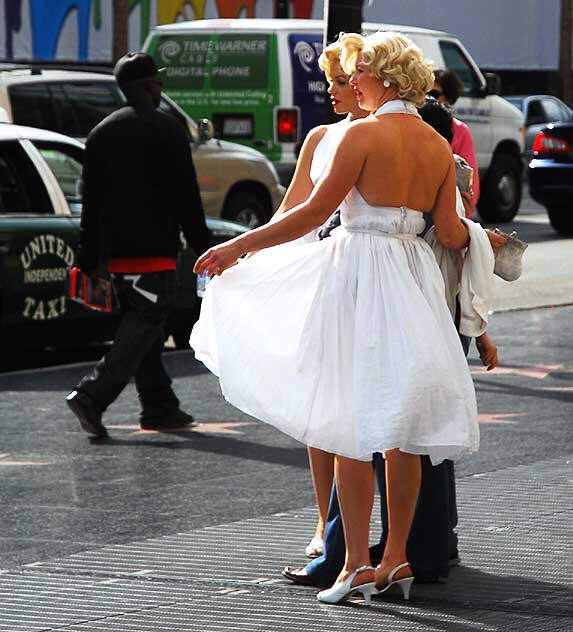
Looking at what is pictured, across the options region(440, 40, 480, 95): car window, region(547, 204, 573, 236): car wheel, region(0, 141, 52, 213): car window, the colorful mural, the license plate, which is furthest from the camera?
the colorful mural

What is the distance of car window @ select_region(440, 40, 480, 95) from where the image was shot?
21359mm

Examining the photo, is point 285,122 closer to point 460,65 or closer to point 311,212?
point 460,65

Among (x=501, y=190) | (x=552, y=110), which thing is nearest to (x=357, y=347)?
(x=501, y=190)

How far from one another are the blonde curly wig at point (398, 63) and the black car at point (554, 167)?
14811mm

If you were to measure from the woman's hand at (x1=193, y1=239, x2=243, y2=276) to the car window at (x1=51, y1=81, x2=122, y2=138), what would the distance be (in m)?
10.1

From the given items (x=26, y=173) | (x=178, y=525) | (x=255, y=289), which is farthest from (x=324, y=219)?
(x=26, y=173)

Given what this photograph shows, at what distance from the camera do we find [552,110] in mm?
32656

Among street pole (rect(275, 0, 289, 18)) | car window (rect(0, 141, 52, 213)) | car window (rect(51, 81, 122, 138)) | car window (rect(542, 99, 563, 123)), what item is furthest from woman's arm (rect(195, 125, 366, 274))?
car window (rect(542, 99, 563, 123))

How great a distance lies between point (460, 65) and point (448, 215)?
1644 centimetres

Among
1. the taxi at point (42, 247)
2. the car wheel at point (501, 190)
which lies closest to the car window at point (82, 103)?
the taxi at point (42, 247)

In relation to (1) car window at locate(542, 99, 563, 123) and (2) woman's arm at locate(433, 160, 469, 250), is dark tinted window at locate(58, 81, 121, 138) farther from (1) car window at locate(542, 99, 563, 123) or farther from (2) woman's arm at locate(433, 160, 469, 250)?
(1) car window at locate(542, 99, 563, 123)

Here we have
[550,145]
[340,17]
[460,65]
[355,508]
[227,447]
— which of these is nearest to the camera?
[355,508]

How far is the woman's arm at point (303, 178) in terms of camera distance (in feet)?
18.9

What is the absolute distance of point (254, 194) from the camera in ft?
55.4
